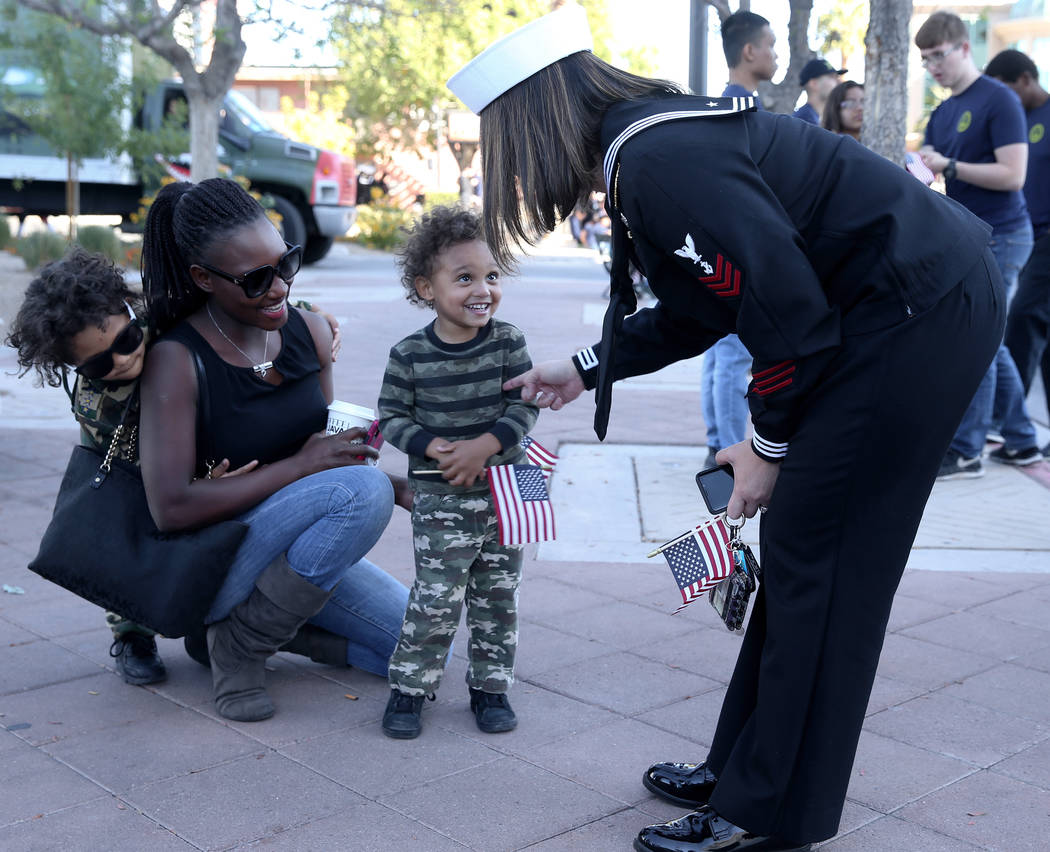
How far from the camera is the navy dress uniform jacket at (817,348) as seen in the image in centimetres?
219

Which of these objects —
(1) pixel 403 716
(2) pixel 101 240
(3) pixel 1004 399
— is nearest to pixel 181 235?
(1) pixel 403 716

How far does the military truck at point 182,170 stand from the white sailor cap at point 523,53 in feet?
56.4

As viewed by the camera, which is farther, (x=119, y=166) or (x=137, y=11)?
(x=119, y=166)

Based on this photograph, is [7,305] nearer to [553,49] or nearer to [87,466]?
[87,466]

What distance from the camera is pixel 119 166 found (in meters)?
19.1

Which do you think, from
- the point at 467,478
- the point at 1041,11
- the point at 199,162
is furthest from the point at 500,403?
the point at 1041,11

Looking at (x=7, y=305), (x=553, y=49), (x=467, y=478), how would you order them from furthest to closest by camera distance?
(x=7, y=305)
(x=467, y=478)
(x=553, y=49)

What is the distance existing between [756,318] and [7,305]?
41.0ft

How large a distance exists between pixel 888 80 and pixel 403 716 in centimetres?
425

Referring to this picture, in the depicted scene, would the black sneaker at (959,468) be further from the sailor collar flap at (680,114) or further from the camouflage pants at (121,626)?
the sailor collar flap at (680,114)

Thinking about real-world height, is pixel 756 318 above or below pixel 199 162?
below

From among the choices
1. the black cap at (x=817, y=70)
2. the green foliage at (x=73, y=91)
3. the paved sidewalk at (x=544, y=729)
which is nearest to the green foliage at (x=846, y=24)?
the green foliage at (x=73, y=91)

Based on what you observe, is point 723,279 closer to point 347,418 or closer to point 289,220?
point 347,418

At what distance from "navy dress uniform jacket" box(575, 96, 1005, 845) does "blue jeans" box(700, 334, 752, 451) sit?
3206mm
